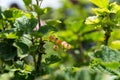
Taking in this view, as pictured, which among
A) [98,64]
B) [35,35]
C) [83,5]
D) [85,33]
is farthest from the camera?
[83,5]

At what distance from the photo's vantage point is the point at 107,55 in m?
1.10

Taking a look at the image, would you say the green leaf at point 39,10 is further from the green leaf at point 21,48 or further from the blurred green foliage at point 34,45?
the green leaf at point 21,48

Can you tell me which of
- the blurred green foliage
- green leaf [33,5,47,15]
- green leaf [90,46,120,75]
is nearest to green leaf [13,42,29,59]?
the blurred green foliage

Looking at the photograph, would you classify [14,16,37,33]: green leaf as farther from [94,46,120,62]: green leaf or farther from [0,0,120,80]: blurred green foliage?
[94,46,120,62]: green leaf

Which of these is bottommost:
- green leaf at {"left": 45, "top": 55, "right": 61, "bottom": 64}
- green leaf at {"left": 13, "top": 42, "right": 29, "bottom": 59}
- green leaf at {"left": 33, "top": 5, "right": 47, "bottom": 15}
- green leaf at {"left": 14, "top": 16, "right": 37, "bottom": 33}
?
green leaf at {"left": 45, "top": 55, "right": 61, "bottom": 64}

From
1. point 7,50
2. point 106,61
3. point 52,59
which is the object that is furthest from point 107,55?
point 7,50

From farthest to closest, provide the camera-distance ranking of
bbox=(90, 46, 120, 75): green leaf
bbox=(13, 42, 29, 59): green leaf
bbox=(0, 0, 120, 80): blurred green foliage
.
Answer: bbox=(13, 42, 29, 59): green leaf
bbox=(0, 0, 120, 80): blurred green foliage
bbox=(90, 46, 120, 75): green leaf

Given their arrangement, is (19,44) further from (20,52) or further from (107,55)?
(107,55)

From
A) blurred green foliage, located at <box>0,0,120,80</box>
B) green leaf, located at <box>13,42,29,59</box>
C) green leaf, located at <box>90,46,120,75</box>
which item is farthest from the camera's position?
green leaf, located at <box>13,42,29,59</box>

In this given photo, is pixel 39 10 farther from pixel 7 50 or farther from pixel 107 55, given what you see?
pixel 107 55

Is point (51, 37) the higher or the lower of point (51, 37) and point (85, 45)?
the higher

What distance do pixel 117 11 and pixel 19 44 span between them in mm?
310

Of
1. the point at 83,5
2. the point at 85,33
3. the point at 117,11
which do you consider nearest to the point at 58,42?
the point at 117,11

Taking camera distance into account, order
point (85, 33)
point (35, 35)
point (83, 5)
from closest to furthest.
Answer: point (35, 35) < point (85, 33) < point (83, 5)
